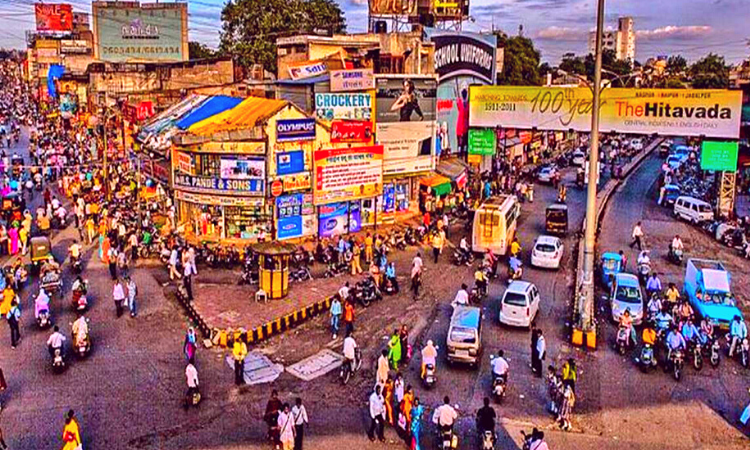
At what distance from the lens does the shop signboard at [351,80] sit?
33.6 meters

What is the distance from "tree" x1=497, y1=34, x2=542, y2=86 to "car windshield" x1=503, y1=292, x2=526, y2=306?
54.0 metres

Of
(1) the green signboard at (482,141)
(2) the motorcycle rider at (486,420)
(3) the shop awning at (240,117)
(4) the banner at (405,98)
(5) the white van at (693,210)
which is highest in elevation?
(4) the banner at (405,98)

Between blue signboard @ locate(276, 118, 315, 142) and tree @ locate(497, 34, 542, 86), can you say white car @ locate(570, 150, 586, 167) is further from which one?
blue signboard @ locate(276, 118, 315, 142)

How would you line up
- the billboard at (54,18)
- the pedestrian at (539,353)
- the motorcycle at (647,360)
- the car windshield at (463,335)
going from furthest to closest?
the billboard at (54,18), the motorcycle at (647,360), the car windshield at (463,335), the pedestrian at (539,353)

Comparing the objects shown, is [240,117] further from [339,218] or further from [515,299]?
[515,299]

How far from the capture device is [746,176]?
168 feet

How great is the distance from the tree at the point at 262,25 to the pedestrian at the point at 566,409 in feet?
196

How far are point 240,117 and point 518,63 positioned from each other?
5177 cm

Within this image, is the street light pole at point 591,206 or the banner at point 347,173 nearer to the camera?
the street light pole at point 591,206

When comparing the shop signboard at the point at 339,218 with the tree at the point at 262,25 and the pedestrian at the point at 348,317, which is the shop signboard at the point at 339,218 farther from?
the tree at the point at 262,25

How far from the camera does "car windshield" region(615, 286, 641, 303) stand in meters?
23.6

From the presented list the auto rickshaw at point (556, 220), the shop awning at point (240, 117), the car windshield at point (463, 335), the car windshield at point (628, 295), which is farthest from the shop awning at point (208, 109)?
the car windshield at point (628, 295)

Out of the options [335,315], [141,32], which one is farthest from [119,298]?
[141,32]

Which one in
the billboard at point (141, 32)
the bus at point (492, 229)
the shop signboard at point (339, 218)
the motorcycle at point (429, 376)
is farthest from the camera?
the billboard at point (141, 32)
